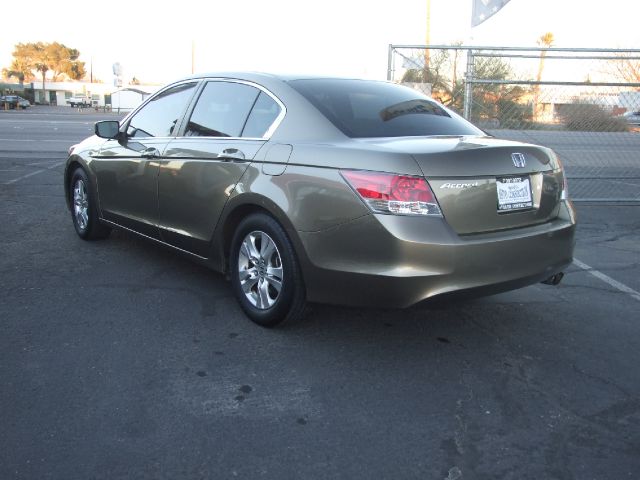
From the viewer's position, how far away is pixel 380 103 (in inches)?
171

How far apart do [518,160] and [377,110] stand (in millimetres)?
1020

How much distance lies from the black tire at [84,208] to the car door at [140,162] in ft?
0.83

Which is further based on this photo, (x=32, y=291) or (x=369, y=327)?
(x=32, y=291)

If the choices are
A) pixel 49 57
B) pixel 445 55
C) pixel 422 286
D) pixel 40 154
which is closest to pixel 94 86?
pixel 49 57

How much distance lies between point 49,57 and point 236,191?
113166 mm

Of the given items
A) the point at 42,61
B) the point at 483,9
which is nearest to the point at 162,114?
the point at 483,9

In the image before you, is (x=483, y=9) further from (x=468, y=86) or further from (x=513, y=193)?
(x=513, y=193)

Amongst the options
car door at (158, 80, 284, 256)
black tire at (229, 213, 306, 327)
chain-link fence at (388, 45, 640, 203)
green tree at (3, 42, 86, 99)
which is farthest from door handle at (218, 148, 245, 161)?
green tree at (3, 42, 86, 99)

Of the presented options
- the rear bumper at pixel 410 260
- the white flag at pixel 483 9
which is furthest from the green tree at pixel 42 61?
the rear bumper at pixel 410 260

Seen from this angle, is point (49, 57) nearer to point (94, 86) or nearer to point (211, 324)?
point (94, 86)

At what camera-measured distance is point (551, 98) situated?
8812mm

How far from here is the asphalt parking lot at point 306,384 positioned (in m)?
2.67

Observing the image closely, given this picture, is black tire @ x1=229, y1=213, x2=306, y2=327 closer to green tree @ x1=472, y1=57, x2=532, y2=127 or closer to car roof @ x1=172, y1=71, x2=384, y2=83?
car roof @ x1=172, y1=71, x2=384, y2=83

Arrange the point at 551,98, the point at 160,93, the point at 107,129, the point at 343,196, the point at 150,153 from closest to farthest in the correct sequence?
1. the point at 343,196
2. the point at 150,153
3. the point at 160,93
4. the point at 107,129
5. the point at 551,98
